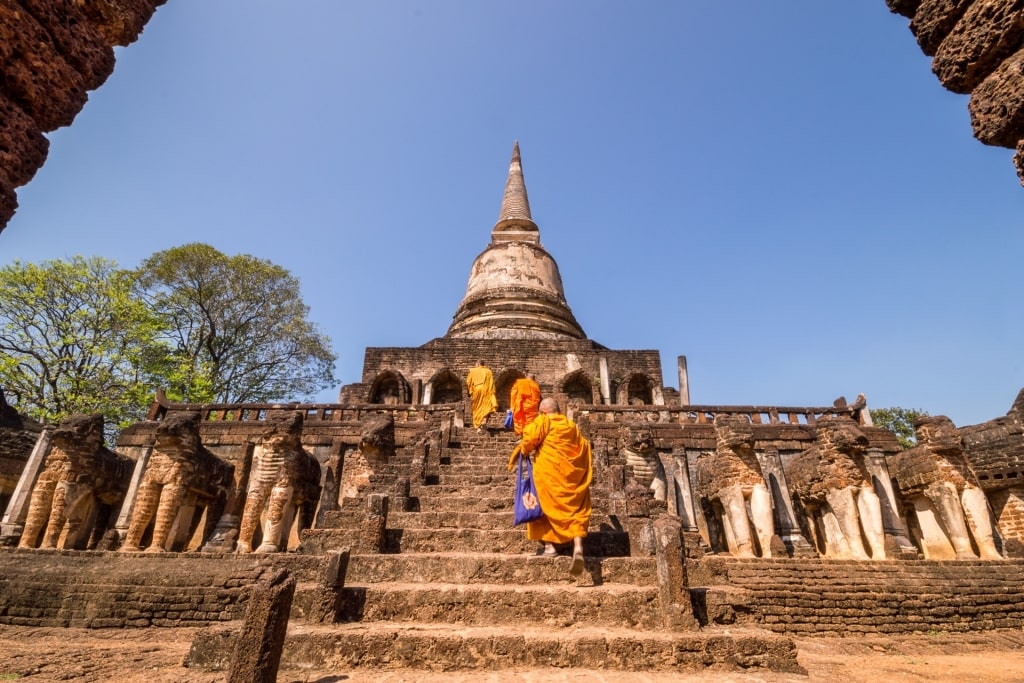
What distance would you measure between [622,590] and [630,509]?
237cm

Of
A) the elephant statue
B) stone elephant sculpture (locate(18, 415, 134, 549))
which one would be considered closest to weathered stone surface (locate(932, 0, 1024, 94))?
the elephant statue

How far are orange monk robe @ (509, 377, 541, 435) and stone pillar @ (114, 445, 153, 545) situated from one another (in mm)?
7123

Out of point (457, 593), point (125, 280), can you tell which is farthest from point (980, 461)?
point (125, 280)

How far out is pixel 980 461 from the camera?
1088 centimetres

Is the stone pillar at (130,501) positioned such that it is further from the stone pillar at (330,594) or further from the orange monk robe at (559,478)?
the orange monk robe at (559,478)

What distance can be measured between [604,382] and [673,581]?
43.9ft

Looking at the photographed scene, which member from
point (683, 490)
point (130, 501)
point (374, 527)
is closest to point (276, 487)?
point (374, 527)

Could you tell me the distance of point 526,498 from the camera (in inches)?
248

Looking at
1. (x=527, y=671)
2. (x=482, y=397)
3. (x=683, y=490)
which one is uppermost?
(x=482, y=397)

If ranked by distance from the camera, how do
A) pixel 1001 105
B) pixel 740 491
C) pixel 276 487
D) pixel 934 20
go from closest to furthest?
pixel 1001 105 → pixel 934 20 → pixel 276 487 → pixel 740 491

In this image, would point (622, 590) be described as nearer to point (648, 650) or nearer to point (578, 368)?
point (648, 650)

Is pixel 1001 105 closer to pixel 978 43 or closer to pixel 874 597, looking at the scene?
pixel 978 43

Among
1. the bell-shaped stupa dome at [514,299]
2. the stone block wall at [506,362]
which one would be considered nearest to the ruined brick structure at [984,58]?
the stone block wall at [506,362]

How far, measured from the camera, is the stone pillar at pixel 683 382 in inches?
683
